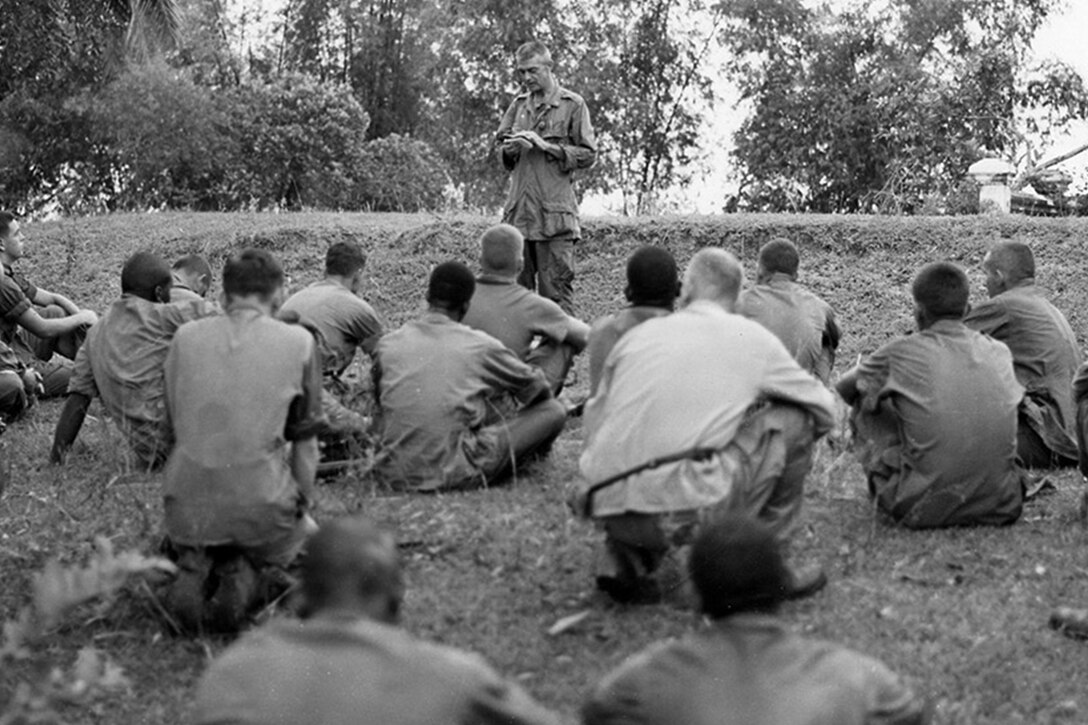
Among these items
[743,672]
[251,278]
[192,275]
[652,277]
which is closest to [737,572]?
[743,672]

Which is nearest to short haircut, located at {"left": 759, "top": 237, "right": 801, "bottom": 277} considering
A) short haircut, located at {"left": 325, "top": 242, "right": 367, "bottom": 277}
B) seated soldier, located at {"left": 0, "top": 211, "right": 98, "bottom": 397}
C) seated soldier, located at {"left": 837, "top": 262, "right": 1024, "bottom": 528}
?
seated soldier, located at {"left": 837, "top": 262, "right": 1024, "bottom": 528}

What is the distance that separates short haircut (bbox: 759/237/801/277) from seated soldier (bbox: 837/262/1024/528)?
2.13 metres

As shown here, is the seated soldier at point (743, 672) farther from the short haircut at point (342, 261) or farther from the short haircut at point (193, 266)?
the short haircut at point (193, 266)

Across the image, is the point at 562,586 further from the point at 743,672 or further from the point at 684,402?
the point at 743,672

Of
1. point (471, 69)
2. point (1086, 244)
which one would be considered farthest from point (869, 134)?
point (1086, 244)

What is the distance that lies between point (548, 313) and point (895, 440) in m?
2.33

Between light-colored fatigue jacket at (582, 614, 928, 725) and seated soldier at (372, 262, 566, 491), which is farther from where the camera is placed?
seated soldier at (372, 262, 566, 491)

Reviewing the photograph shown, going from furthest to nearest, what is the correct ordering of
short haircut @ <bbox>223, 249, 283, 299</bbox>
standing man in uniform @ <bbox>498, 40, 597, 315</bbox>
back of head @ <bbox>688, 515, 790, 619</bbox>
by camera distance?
standing man in uniform @ <bbox>498, 40, 597, 315</bbox>, short haircut @ <bbox>223, 249, 283, 299</bbox>, back of head @ <bbox>688, 515, 790, 619</bbox>

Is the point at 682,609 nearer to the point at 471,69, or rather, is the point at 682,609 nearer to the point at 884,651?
the point at 884,651

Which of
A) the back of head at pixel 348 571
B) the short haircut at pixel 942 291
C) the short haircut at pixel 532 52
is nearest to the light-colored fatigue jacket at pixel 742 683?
the back of head at pixel 348 571

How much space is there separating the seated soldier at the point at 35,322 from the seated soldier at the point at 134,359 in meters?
2.02

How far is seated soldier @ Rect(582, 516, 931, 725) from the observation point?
403 centimetres

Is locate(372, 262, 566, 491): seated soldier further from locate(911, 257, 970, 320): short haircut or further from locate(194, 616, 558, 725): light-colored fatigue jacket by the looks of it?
locate(194, 616, 558, 725): light-colored fatigue jacket

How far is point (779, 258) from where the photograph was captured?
10.5 m
